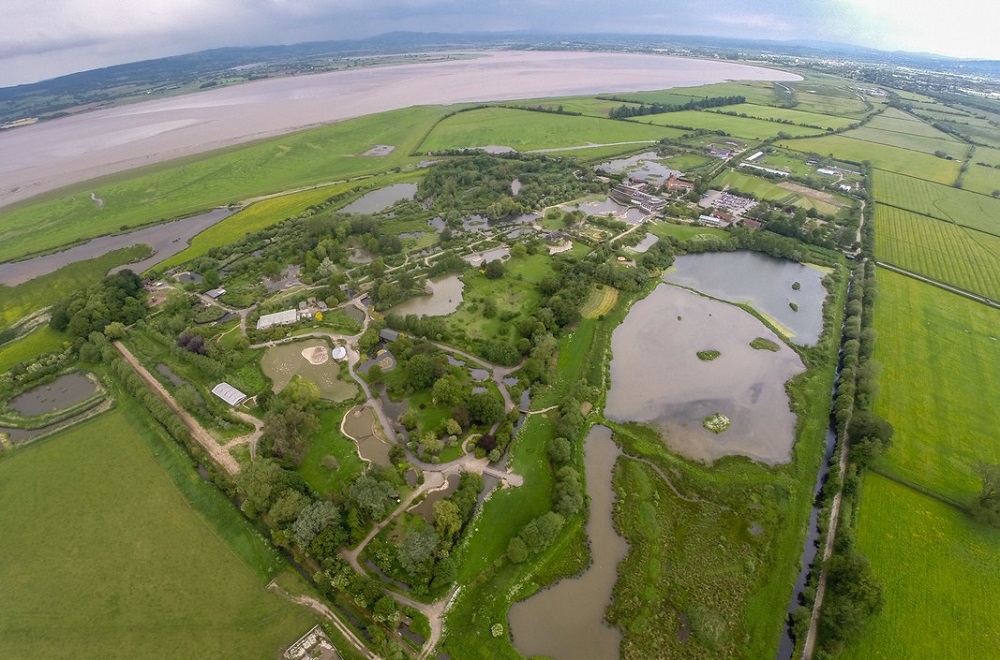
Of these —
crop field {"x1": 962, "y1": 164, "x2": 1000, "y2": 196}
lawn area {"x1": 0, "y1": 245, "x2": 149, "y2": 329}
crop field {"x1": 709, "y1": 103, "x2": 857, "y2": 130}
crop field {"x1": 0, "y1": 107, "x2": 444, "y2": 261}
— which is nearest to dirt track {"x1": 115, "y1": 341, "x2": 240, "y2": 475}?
lawn area {"x1": 0, "y1": 245, "x2": 149, "y2": 329}

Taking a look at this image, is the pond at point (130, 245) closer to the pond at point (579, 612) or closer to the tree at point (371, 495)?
the tree at point (371, 495)

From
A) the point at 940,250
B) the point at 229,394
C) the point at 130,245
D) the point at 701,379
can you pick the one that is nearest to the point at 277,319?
the point at 229,394

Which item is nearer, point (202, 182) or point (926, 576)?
point (926, 576)

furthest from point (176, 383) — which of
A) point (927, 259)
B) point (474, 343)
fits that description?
point (927, 259)

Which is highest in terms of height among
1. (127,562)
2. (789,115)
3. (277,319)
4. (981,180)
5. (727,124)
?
(789,115)

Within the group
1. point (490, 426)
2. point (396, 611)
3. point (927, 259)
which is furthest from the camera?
point (927, 259)

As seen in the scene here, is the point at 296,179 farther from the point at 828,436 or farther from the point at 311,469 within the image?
the point at 828,436

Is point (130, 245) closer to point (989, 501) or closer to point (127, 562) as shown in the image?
point (127, 562)
